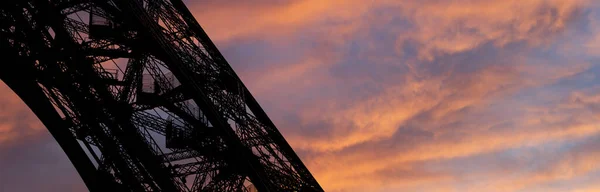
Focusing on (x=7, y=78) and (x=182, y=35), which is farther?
(x=182, y=35)

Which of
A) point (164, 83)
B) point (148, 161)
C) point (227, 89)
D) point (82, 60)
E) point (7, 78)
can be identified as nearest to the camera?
point (7, 78)

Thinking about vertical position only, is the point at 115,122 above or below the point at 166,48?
below

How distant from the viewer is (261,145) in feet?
66.6

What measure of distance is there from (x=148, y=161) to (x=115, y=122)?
4.44 feet

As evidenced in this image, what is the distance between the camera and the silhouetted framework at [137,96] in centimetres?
1518

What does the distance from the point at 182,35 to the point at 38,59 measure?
19.9 ft

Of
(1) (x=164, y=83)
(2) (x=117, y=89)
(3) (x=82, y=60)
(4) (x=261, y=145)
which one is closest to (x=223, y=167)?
(4) (x=261, y=145)

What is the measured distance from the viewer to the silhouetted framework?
1518cm

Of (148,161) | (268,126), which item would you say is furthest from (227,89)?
(148,161)

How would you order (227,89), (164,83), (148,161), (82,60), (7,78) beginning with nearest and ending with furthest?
(7,78) < (82,60) < (148,161) < (164,83) < (227,89)

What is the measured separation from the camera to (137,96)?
19.1 metres

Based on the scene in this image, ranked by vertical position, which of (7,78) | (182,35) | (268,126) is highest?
(182,35)

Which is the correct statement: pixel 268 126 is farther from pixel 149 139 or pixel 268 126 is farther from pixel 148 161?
pixel 148 161

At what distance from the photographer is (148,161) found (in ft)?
55.6
